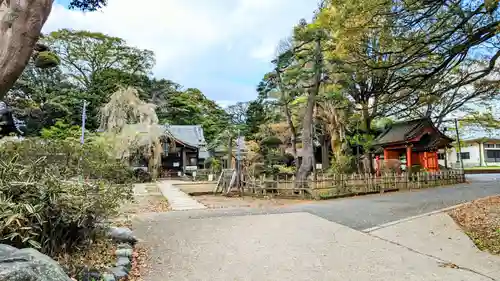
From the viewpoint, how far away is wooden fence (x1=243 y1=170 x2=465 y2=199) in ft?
40.5

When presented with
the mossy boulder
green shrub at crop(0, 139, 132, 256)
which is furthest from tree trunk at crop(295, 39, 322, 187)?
the mossy boulder

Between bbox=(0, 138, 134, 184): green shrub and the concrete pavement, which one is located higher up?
bbox=(0, 138, 134, 184): green shrub

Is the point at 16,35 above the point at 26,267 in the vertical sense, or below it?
above

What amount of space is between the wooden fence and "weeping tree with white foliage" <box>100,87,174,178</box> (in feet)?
33.2

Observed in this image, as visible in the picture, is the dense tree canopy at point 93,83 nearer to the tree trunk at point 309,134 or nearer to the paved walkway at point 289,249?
the tree trunk at point 309,134

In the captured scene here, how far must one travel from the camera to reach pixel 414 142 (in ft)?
64.7

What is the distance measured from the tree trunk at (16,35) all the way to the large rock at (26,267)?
143cm

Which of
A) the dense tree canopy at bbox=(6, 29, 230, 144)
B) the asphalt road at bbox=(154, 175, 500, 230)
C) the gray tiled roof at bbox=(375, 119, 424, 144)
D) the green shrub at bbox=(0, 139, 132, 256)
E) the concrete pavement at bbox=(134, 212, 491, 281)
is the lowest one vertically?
the concrete pavement at bbox=(134, 212, 491, 281)

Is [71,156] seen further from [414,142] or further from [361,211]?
[414,142]

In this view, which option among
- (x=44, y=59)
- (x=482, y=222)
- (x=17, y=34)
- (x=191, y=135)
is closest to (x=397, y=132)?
(x=482, y=222)

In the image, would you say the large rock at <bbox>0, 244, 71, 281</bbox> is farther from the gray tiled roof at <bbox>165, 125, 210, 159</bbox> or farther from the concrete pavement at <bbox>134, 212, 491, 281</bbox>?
the gray tiled roof at <bbox>165, 125, 210, 159</bbox>

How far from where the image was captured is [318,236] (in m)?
6.30

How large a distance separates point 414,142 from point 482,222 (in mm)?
14155

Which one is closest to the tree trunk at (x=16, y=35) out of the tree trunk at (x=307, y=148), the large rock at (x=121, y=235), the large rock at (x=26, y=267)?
the large rock at (x=26, y=267)
